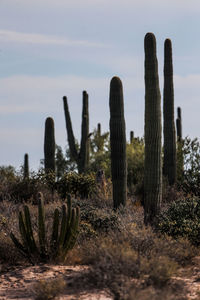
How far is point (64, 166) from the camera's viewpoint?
3647 cm

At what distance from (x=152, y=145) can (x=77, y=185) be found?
237 inches

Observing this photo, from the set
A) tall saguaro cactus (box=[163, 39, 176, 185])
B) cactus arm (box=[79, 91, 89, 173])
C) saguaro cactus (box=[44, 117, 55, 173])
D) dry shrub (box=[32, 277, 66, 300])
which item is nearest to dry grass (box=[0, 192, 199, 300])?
dry shrub (box=[32, 277, 66, 300])

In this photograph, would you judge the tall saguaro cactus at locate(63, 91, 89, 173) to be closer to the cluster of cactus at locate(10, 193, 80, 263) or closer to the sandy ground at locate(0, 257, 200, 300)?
the cluster of cactus at locate(10, 193, 80, 263)

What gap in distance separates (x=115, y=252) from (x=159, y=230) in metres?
4.30

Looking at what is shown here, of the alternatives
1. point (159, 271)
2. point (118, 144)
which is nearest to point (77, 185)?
point (118, 144)

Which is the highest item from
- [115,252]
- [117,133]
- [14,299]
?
[117,133]

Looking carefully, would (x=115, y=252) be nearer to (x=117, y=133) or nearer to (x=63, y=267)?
(x=63, y=267)

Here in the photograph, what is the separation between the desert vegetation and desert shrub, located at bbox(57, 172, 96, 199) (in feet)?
0.13

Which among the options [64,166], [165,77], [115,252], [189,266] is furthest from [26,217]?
[64,166]

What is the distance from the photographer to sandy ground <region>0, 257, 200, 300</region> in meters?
8.20

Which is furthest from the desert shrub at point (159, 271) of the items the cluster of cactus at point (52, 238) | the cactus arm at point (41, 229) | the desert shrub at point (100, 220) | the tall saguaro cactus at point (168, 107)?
the tall saguaro cactus at point (168, 107)

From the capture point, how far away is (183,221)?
481 inches

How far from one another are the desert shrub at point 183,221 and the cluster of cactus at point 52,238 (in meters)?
2.77

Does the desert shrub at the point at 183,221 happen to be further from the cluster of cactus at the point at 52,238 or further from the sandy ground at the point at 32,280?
the sandy ground at the point at 32,280
